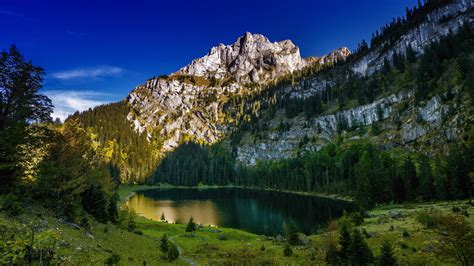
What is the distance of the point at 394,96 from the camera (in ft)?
628

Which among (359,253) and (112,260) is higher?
(112,260)

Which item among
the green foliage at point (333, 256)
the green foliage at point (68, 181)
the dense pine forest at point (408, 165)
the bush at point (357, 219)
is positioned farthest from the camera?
the dense pine forest at point (408, 165)

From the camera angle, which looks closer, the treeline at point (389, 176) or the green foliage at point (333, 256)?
the green foliage at point (333, 256)

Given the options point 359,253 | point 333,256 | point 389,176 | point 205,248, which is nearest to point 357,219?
point 205,248

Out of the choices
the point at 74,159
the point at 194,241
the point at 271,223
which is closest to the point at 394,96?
the point at 271,223

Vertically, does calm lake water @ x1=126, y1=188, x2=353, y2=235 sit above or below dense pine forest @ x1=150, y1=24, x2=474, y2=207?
below

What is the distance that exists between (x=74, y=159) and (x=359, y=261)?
40.7 metres

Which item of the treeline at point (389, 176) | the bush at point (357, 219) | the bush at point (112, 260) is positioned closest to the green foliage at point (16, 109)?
the bush at point (112, 260)

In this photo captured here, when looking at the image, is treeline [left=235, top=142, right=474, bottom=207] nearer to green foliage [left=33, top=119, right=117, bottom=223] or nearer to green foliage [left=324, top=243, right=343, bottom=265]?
green foliage [left=324, top=243, right=343, bottom=265]

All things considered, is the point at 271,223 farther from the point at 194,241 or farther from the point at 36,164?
the point at 36,164

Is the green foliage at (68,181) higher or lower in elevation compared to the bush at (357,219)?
higher

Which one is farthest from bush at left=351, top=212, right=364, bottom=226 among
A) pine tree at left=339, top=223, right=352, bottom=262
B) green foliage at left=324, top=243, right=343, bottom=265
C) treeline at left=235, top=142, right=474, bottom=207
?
treeline at left=235, top=142, right=474, bottom=207

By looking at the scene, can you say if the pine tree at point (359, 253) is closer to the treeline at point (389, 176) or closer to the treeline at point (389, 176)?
the treeline at point (389, 176)

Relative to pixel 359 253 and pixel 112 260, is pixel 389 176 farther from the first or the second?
pixel 112 260
